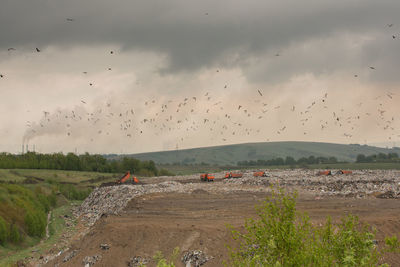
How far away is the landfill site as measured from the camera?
66.7 ft

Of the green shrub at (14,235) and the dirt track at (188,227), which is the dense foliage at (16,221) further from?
the dirt track at (188,227)

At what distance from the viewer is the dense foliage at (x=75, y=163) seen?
249ft

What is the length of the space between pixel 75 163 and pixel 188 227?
61.4 meters

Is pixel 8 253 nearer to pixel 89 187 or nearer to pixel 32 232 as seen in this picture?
pixel 32 232

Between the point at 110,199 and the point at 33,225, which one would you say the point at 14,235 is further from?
the point at 110,199

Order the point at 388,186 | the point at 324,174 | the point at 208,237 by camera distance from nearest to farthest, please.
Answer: the point at 208,237 → the point at 388,186 → the point at 324,174

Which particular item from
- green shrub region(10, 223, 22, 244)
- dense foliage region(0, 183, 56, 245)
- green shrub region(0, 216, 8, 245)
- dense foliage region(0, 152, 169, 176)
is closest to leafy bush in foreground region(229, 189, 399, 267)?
green shrub region(0, 216, 8, 245)

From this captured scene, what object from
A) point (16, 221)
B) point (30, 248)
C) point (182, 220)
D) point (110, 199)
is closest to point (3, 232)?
point (30, 248)

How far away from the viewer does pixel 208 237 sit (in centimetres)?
2089

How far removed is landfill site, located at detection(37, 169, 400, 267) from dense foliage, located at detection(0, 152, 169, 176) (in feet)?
121

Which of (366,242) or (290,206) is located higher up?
(290,206)

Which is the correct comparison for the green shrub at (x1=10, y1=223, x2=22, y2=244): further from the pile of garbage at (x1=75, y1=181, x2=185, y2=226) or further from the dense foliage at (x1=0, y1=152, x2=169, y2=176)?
the dense foliage at (x1=0, y1=152, x2=169, y2=176)

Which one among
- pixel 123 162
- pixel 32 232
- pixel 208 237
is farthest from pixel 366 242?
pixel 123 162

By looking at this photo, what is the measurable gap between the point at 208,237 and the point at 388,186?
26268 millimetres
